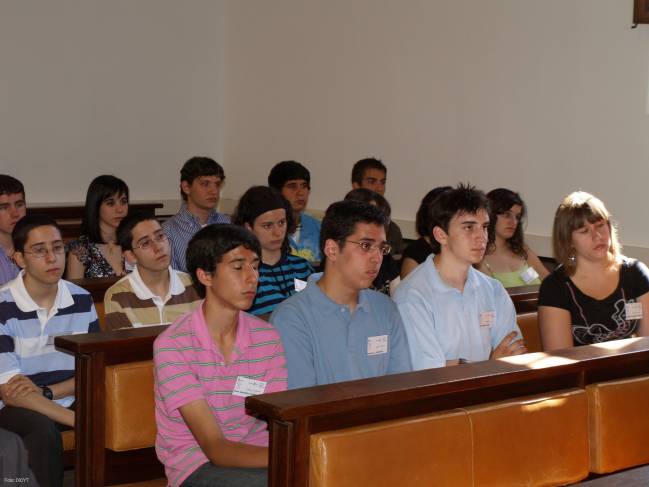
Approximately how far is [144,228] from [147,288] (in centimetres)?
26

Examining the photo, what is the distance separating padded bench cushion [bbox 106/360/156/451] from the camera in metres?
2.68

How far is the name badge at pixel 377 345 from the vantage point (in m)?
2.66

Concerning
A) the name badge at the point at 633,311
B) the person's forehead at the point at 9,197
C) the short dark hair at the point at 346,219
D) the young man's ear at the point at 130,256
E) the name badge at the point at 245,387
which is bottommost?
the name badge at the point at 245,387

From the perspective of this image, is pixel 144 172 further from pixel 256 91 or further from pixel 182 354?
pixel 182 354

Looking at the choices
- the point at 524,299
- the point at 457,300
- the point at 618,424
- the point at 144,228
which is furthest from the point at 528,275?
the point at 618,424

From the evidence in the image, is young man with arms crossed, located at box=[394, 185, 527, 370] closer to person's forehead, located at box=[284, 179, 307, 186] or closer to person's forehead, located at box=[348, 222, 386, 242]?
person's forehead, located at box=[348, 222, 386, 242]

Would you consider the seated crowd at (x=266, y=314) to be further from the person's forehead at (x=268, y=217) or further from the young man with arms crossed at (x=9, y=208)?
the young man with arms crossed at (x=9, y=208)

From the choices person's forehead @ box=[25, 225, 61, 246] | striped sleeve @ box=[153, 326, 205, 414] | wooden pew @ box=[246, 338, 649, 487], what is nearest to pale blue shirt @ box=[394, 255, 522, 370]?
wooden pew @ box=[246, 338, 649, 487]

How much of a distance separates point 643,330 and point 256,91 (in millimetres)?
4826

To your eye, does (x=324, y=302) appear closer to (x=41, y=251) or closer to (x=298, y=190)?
(x=41, y=251)

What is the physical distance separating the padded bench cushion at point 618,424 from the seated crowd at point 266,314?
473mm

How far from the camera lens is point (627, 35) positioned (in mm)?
4953

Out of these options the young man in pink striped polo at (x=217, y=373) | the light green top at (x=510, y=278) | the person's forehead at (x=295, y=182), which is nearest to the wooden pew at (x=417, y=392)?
the young man in pink striped polo at (x=217, y=373)

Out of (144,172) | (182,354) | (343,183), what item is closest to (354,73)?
(343,183)
